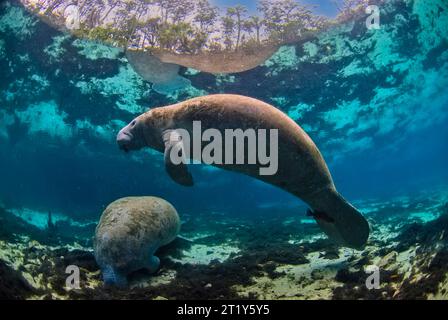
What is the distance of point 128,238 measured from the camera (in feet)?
19.4

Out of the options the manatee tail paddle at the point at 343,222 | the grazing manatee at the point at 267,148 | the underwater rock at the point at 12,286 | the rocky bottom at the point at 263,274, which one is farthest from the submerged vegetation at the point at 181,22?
the underwater rock at the point at 12,286

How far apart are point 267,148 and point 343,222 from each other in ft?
6.78

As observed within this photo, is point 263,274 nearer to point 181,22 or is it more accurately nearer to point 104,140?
point 181,22

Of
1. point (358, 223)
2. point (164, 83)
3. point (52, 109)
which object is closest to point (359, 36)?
point (164, 83)

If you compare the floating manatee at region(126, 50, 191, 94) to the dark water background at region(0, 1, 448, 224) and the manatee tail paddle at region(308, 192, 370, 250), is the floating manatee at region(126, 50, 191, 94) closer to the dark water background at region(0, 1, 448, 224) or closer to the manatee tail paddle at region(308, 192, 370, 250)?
the dark water background at region(0, 1, 448, 224)

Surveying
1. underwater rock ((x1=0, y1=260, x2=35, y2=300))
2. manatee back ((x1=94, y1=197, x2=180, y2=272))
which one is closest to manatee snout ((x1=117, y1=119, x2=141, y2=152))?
manatee back ((x1=94, y1=197, x2=180, y2=272))

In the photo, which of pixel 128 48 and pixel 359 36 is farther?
pixel 359 36

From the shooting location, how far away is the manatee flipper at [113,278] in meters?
5.54

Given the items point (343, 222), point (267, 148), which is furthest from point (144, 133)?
point (343, 222)

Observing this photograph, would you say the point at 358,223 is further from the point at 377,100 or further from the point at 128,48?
the point at 377,100

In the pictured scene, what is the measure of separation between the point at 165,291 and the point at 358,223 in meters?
3.45

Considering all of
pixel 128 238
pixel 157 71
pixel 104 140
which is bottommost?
pixel 128 238

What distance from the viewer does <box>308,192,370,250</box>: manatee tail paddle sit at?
18.0 ft

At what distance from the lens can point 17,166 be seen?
49281 mm
